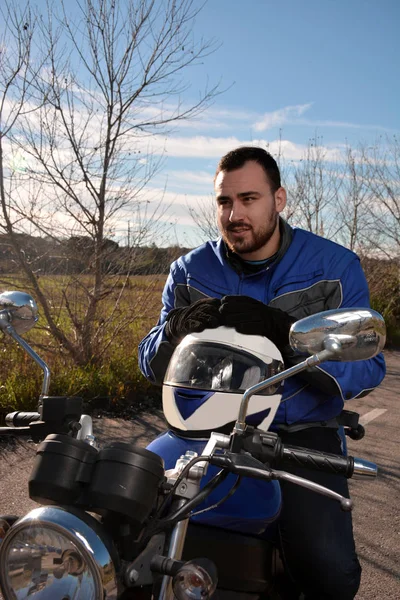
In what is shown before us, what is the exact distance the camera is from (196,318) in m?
1.96

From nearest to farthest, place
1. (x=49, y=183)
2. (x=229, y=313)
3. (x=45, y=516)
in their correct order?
(x=45, y=516), (x=229, y=313), (x=49, y=183)

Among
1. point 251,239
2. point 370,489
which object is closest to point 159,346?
point 251,239

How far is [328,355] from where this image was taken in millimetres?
Answer: 1445

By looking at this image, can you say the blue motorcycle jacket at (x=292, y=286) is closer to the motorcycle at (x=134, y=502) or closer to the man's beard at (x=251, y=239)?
the man's beard at (x=251, y=239)

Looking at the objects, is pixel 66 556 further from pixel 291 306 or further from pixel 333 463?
pixel 291 306

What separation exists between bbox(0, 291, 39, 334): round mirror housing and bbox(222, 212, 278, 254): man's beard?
1.10m

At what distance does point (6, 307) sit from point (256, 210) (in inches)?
49.2

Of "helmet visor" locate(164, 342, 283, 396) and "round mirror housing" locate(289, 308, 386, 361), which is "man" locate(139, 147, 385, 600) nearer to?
"helmet visor" locate(164, 342, 283, 396)

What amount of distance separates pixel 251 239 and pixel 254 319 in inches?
37.5

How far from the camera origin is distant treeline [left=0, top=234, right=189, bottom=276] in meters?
7.12

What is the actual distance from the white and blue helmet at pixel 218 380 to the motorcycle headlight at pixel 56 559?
1.79 feet

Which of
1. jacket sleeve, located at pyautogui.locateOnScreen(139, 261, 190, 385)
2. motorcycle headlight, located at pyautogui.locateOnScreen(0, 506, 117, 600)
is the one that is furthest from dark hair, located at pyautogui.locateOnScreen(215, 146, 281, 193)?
motorcycle headlight, located at pyautogui.locateOnScreen(0, 506, 117, 600)

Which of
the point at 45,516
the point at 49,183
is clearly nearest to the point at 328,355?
the point at 45,516

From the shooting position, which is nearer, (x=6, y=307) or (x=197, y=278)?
(x=6, y=307)
